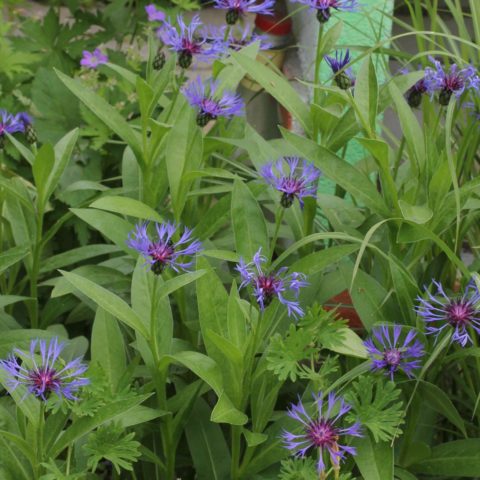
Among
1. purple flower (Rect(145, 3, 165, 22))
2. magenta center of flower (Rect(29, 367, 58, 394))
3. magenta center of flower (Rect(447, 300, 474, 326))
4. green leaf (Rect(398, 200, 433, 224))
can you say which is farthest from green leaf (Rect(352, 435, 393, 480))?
purple flower (Rect(145, 3, 165, 22))

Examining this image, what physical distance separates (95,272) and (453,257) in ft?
2.12

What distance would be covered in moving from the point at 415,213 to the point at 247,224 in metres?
0.27

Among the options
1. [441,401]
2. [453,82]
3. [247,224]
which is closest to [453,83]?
[453,82]

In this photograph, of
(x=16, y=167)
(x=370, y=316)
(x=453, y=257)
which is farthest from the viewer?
(x=16, y=167)

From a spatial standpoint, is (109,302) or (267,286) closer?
(267,286)

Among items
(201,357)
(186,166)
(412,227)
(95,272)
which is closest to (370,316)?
(412,227)

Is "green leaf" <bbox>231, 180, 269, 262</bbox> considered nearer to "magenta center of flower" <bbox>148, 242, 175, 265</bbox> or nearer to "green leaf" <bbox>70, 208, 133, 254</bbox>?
"green leaf" <bbox>70, 208, 133, 254</bbox>

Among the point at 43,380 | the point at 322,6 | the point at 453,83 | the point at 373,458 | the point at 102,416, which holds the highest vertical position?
the point at 322,6

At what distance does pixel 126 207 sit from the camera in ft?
5.00

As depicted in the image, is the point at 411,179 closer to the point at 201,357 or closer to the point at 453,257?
the point at 453,257

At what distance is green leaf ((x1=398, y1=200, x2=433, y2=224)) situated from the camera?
139 centimetres

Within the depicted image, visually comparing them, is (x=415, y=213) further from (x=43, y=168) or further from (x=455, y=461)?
(x=43, y=168)

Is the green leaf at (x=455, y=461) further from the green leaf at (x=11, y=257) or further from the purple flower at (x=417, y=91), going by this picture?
the green leaf at (x=11, y=257)

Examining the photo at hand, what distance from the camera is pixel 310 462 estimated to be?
123cm
